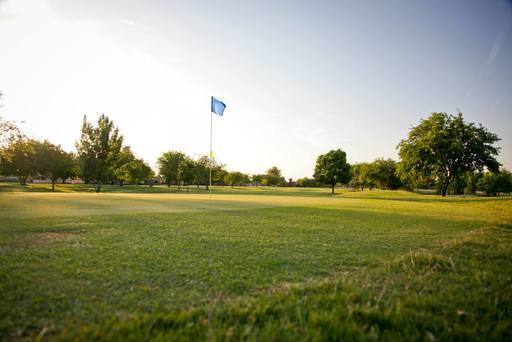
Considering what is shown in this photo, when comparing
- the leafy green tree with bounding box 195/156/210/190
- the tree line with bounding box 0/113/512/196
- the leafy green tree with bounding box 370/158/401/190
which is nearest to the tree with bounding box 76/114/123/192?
the tree line with bounding box 0/113/512/196

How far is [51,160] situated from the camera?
59.7m

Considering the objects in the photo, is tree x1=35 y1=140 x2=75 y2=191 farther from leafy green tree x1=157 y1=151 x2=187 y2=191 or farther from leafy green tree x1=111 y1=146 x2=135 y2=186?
leafy green tree x1=157 y1=151 x2=187 y2=191

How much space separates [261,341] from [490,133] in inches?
2194

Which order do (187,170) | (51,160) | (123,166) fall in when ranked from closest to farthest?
(51,160) < (123,166) < (187,170)

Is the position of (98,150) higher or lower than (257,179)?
higher

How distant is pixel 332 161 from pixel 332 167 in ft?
6.83

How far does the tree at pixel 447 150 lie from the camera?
126 feet

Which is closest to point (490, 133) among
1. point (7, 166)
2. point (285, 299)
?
point (285, 299)

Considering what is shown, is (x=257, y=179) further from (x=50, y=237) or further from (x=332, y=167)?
(x=50, y=237)

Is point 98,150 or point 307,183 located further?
point 307,183

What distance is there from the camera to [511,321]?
246 cm

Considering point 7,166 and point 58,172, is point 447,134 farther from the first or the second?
point 7,166

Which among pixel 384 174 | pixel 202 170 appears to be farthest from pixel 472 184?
pixel 202 170

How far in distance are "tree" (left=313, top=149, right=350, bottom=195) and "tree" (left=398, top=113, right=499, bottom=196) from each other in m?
27.0
